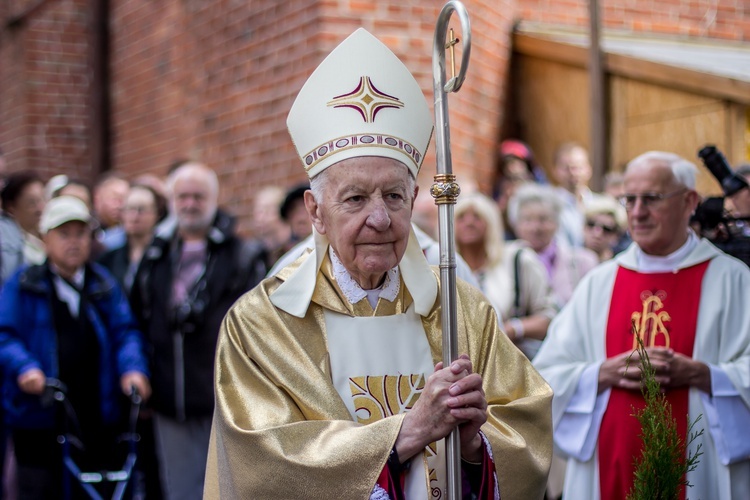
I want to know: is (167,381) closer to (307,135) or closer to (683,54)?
(307,135)

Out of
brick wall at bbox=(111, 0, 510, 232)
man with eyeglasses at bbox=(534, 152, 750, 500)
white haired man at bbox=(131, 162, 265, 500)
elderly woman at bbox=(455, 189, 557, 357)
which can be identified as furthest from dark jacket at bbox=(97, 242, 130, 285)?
man with eyeglasses at bbox=(534, 152, 750, 500)

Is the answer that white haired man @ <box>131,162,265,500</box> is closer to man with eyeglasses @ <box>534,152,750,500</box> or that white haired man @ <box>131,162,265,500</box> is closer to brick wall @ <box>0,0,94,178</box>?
man with eyeglasses @ <box>534,152,750,500</box>

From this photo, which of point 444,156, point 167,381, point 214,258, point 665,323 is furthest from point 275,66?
point 444,156

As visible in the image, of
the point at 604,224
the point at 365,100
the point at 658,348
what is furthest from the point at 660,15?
the point at 365,100

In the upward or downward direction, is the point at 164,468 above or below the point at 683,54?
below

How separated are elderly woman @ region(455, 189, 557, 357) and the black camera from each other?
1302 millimetres

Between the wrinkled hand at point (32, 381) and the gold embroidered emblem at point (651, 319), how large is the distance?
9.86 ft

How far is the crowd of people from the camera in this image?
9.73ft

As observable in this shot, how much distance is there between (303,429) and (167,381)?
298cm

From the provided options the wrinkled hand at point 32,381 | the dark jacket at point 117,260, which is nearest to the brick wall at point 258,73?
the dark jacket at point 117,260

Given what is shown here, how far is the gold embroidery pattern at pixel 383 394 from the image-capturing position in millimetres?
3080

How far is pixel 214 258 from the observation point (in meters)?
5.92

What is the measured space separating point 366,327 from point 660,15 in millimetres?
7208

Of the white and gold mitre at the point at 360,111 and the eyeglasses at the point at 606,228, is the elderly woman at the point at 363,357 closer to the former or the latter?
the white and gold mitre at the point at 360,111
